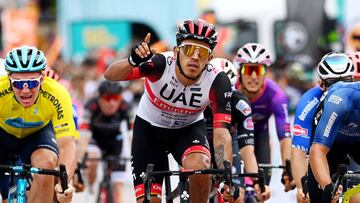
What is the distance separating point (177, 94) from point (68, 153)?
1.06m

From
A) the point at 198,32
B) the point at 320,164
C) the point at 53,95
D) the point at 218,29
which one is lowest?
the point at 320,164

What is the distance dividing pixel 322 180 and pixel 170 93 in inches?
69.1

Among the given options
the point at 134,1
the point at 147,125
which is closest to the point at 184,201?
the point at 147,125

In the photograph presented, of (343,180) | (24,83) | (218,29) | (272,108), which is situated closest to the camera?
(343,180)

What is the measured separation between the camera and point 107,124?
1498 cm

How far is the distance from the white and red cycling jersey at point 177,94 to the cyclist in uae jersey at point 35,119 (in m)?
0.78

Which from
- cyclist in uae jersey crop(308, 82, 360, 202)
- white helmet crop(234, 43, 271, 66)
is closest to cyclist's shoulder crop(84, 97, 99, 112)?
white helmet crop(234, 43, 271, 66)

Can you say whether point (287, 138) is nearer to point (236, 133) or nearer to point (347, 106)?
point (236, 133)

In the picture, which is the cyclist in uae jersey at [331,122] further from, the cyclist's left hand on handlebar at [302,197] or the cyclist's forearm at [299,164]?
the cyclist's forearm at [299,164]

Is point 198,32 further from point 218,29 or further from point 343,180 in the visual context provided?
point 218,29

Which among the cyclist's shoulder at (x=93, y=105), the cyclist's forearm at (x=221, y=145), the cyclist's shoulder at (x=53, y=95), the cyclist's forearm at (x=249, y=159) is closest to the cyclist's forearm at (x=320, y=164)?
the cyclist's forearm at (x=221, y=145)

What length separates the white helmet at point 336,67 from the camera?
369 inches

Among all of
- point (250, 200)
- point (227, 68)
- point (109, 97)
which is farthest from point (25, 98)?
point (109, 97)

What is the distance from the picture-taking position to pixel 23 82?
Answer: 9297mm
